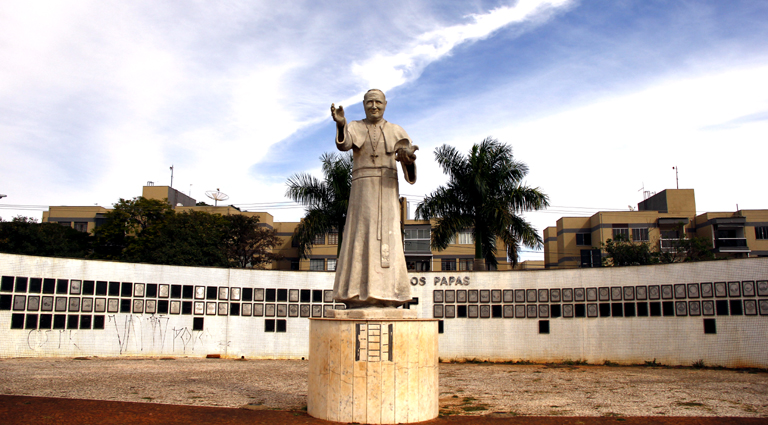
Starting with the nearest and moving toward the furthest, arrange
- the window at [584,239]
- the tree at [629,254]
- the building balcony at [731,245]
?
the tree at [629,254]
the building balcony at [731,245]
the window at [584,239]

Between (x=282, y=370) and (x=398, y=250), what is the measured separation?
8327 mm

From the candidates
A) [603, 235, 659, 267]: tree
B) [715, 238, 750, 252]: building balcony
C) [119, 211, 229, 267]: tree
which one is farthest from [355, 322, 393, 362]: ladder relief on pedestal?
[715, 238, 750, 252]: building balcony

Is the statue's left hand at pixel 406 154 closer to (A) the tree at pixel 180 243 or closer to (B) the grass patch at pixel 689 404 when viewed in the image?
(B) the grass patch at pixel 689 404

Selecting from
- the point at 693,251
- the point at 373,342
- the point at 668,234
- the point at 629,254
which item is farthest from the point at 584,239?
the point at 373,342

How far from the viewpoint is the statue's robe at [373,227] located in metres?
9.30

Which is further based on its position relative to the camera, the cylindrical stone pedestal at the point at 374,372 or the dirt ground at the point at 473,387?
the dirt ground at the point at 473,387

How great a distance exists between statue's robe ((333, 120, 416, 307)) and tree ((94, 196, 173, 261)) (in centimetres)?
3174

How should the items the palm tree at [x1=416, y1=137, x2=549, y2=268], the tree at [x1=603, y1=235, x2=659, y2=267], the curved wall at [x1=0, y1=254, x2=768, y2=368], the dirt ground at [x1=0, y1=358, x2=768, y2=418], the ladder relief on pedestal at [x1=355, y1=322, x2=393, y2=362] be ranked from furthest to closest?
the tree at [x1=603, y1=235, x2=659, y2=267]
the palm tree at [x1=416, y1=137, x2=549, y2=268]
the curved wall at [x1=0, y1=254, x2=768, y2=368]
the dirt ground at [x1=0, y1=358, x2=768, y2=418]
the ladder relief on pedestal at [x1=355, y1=322, x2=393, y2=362]

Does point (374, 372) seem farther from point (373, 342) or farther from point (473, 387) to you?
point (473, 387)

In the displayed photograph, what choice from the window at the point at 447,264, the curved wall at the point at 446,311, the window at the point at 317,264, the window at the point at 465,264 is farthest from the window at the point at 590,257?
the curved wall at the point at 446,311

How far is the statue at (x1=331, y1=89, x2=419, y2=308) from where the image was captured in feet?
30.5

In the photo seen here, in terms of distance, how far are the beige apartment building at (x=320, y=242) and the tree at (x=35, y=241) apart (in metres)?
13.6

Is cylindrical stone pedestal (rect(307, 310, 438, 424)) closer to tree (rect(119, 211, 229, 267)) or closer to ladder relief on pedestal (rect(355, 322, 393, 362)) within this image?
ladder relief on pedestal (rect(355, 322, 393, 362))

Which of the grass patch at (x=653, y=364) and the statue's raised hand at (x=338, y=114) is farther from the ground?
the statue's raised hand at (x=338, y=114)
